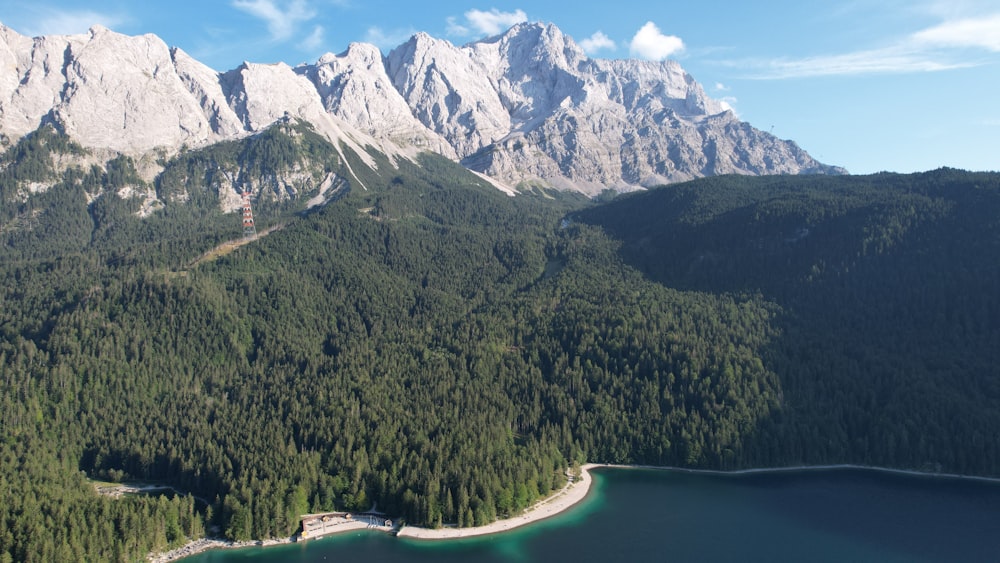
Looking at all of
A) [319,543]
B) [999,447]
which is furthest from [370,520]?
[999,447]

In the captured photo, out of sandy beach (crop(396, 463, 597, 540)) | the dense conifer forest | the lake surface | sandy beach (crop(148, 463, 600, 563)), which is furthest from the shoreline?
sandy beach (crop(148, 463, 600, 563))

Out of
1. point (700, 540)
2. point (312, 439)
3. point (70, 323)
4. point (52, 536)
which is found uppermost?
point (70, 323)

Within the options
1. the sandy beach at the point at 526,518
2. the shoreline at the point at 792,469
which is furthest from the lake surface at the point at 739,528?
the shoreline at the point at 792,469

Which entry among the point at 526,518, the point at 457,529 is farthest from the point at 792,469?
the point at 457,529

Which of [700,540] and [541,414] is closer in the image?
[700,540]

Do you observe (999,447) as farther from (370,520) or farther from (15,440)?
(15,440)

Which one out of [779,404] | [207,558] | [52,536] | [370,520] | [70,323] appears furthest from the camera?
[70,323]

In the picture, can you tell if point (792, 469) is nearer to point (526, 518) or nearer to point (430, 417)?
point (526, 518)

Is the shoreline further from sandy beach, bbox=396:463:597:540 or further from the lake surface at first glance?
sandy beach, bbox=396:463:597:540
